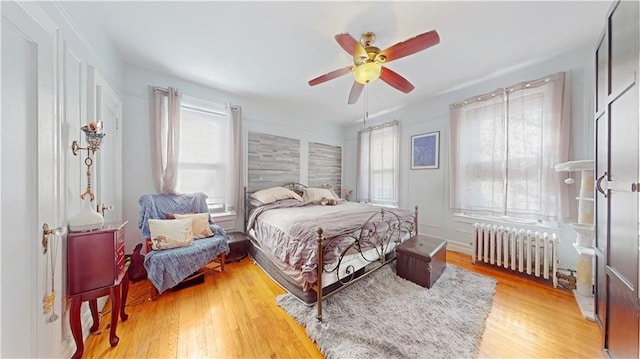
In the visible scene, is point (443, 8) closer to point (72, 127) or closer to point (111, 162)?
point (72, 127)

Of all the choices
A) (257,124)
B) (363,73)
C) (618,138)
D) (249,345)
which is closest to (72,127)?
(249,345)

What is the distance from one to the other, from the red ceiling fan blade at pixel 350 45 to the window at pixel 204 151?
2467mm

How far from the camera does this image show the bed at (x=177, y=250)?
6.46 ft

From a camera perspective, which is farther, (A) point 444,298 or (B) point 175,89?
(B) point 175,89

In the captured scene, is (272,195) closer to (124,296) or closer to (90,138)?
(124,296)

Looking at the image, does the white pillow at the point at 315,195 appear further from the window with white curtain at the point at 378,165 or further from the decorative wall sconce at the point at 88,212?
the decorative wall sconce at the point at 88,212

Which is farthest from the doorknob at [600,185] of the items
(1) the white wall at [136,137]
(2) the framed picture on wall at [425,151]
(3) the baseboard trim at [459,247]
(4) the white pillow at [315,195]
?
(1) the white wall at [136,137]

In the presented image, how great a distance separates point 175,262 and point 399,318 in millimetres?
2159

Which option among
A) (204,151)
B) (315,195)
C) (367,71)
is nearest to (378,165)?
(315,195)

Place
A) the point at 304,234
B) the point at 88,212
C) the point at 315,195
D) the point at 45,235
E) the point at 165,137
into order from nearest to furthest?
the point at 45,235, the point at 88,212, the point at 304,234, the point at 165,137, the point at 315,195

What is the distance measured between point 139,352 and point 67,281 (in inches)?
26.3

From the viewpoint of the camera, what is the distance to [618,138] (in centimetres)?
125

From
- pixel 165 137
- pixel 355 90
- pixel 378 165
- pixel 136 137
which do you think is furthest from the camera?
pixel 378 165

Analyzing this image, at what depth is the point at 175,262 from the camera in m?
2.02
